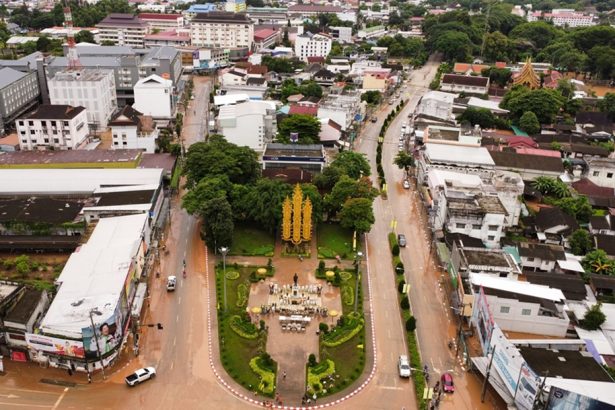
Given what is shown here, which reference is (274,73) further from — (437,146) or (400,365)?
(400,365)

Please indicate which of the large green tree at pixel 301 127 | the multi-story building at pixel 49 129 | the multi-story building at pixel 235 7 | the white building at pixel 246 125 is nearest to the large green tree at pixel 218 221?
the white building at pixel 246 125

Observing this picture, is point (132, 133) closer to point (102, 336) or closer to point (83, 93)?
point (83, 93)

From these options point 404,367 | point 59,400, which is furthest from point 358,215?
point 59,400

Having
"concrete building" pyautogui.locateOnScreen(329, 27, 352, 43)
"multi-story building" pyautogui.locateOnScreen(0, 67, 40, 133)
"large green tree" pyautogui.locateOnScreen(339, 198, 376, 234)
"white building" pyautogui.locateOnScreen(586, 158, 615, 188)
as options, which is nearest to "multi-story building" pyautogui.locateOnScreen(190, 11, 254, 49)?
"concrete building" pyautogui.locateOnScreen(329, 27, 352, 43)

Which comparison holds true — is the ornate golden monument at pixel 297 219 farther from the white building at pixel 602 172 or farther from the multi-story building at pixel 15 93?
the multi-story building at pixel 15 93

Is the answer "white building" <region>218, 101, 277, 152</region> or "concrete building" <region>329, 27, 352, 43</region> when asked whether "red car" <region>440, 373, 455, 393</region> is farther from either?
"concrete building" <region>329, 27, 352, 43</region>
